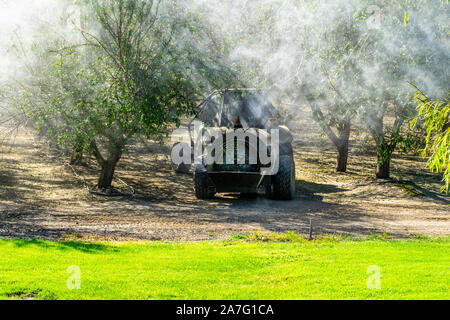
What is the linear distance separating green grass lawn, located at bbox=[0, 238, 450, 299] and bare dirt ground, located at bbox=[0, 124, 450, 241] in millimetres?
A: 1418

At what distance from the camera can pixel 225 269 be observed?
713 centimetres

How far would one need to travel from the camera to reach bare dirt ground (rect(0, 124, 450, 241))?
35.3ft

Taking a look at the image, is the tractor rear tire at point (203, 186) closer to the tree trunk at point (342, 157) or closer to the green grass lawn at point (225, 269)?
the green grass lawn at point (225, 269)

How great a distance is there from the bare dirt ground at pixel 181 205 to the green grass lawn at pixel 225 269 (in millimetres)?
1418

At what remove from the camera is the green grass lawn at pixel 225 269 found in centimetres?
592

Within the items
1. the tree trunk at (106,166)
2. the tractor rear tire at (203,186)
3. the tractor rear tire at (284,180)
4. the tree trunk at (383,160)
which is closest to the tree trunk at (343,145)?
the tree trunk at (383,160)

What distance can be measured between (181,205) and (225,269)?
6.60 metres

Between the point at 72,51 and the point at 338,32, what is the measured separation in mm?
7272

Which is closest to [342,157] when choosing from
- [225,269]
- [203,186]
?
[203,186]

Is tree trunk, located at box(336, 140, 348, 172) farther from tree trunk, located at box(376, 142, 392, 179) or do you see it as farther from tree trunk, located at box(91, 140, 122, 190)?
tree trunk, located at box(91, 140, 122, 190)

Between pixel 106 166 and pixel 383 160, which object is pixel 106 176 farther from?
pixel 383 160

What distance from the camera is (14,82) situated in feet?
45.0

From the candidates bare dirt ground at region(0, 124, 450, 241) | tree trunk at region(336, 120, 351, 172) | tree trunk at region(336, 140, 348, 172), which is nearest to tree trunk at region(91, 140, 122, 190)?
bare dirt ground at region(0, 124, 450, 241)
